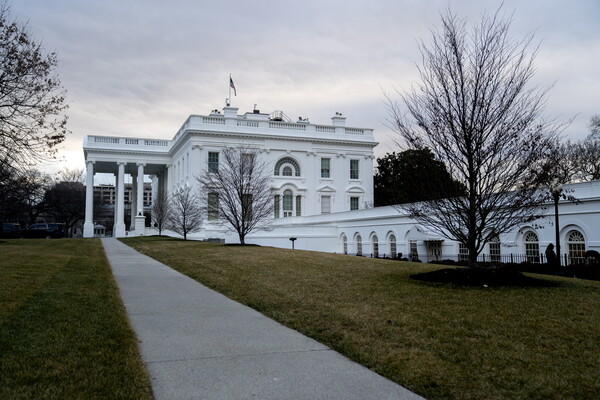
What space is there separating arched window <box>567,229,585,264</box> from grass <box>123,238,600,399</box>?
11.7 metres

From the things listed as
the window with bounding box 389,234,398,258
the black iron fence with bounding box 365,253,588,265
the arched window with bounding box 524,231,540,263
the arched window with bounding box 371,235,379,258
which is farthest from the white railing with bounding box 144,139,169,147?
the arched window with bounding box 524,231,540,263

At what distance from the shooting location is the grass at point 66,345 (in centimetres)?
506

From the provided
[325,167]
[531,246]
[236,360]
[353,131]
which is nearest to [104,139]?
[325,167]

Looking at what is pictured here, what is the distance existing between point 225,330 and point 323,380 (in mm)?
2753

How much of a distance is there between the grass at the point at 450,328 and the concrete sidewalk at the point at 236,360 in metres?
0.45

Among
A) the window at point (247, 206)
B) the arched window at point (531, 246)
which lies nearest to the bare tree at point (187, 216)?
the window at point (247, 206)

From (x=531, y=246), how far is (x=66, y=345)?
24.5 metres

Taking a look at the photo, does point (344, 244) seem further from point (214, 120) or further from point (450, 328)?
point (450, 328)

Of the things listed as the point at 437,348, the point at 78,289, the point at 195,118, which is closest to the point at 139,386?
→ the point at 437,348

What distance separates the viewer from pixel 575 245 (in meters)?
24.2

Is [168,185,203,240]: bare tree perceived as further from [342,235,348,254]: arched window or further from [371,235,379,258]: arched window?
[371,235,379,258]: arched window

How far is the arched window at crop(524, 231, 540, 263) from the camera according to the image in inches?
1016

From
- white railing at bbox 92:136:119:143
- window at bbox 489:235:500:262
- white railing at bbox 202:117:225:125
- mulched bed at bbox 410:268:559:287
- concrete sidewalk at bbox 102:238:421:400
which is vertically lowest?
concrete sidewalk at bbox 102:238:421:400

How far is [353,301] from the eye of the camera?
33.8 feet
